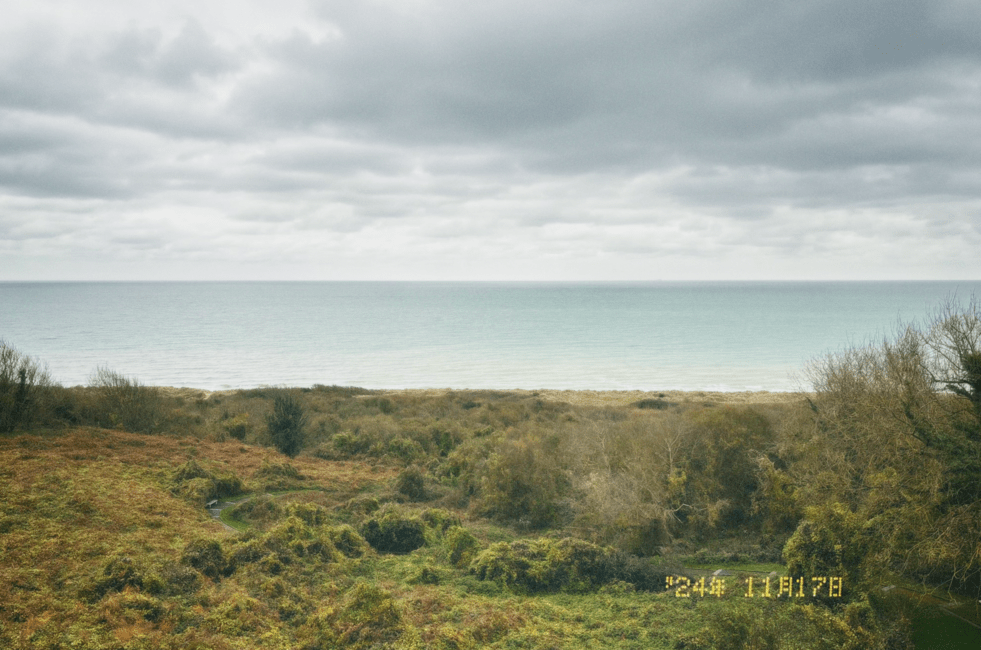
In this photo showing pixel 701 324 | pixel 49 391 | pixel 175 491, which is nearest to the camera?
pixel 175 491

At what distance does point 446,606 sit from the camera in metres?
11.9

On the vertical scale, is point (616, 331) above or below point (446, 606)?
above

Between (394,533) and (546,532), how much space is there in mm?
4740

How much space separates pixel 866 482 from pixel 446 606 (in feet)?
35.6

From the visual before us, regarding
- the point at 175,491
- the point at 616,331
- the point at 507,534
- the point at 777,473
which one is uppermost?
the point at 616,331

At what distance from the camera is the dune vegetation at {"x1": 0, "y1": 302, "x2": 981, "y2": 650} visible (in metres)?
10.2

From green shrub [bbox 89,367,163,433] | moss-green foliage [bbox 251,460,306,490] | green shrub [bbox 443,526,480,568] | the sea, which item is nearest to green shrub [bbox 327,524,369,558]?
green shrub [bbox 443,526,480,568]

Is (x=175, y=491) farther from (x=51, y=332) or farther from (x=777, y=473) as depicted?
(x=51, y=332)

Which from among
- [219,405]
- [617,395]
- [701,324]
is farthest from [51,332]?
[701,324]

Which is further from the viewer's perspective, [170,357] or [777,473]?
[170,357]

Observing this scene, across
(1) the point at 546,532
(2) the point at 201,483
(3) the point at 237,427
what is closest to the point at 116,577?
(2) the point at 201,483

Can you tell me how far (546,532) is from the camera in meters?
17.7

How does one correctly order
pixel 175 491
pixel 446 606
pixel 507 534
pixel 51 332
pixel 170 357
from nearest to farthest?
pixel 446 606, pixel 175 491, pixel 507 534, pixel 170 357, pixel 51 332
